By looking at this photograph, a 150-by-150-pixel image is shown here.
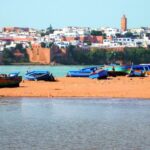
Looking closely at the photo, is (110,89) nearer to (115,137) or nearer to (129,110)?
(129,110)

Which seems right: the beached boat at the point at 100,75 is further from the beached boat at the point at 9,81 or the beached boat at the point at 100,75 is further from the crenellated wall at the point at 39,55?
the crenellated wall at the point at 39,55

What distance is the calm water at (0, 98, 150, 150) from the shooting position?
1988cm

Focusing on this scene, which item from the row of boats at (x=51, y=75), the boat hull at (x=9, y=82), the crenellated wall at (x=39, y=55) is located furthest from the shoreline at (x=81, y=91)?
the crenellated wall at (x=39, y=55)

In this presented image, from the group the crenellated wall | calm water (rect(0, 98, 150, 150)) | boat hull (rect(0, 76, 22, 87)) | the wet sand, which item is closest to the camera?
calm water (rect(0, 98, 150, 150))

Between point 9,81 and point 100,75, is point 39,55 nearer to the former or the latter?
point 100,75

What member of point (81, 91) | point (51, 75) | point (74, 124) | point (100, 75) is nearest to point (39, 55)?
point (100, 75)

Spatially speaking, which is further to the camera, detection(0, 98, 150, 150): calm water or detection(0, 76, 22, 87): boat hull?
detection(0, 76, 22, 87): boat hull

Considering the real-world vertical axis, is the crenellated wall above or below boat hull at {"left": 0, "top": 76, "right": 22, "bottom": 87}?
below

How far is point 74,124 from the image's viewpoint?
80.1 ft

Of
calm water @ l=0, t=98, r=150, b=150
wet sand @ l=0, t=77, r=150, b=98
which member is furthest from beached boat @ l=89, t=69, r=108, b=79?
calm water @ l=0, t=98, r=150, b=150

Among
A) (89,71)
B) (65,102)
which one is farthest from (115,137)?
(89,71)

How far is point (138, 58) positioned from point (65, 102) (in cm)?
13540

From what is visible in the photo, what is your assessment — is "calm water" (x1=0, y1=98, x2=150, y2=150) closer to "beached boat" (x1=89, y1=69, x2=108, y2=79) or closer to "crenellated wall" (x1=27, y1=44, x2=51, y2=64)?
"beached boat" (x1=89, y1=69, x2=108, y2=79)

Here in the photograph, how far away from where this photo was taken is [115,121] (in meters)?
25.5
